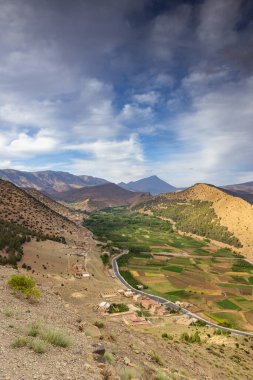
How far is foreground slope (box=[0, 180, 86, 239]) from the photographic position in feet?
365

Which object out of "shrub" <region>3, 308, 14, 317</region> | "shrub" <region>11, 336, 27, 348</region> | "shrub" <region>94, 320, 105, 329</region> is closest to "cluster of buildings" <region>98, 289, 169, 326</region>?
"shrub" <region>94, 320, 105, 329</region>

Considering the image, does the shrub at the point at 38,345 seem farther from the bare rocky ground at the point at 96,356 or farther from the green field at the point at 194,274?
the green field at the point at 194,274

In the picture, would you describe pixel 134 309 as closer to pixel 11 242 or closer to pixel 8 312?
pixel 11 242

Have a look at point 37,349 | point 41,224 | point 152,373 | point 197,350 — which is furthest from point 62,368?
point 41,224

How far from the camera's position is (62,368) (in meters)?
12.9

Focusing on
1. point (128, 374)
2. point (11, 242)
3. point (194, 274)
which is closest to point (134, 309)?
point (11, 242)

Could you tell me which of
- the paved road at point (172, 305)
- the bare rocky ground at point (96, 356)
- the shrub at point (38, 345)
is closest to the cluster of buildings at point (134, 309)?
the paved road at point (172, 305)

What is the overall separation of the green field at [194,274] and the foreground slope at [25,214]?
26.9 m

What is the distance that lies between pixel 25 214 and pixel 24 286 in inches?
3817

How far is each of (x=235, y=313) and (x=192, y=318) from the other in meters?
16.5

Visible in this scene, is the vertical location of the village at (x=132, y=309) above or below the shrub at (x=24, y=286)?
below

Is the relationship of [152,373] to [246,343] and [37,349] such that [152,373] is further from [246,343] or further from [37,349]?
[246,343]

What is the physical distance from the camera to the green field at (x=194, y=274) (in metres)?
83.9

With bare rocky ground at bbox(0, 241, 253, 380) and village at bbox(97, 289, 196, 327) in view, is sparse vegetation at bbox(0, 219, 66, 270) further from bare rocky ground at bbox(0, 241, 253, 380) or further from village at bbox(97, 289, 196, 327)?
bare rocky ground at bbox(0, 241, 253, 380)
